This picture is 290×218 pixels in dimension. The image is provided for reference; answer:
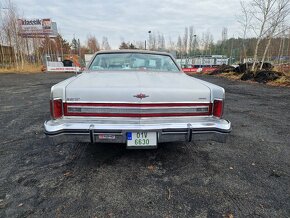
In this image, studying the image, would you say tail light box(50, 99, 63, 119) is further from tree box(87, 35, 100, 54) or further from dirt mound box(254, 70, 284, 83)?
tree box(87, 35, 100, 54)

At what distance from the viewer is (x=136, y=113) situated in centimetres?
267

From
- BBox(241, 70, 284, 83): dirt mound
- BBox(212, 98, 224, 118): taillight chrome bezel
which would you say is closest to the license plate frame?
BBox(212, 98, 224, 118): taillight chrome bezel

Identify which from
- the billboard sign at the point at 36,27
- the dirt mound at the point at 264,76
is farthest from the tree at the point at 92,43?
the dirt mound at the point at 264,76

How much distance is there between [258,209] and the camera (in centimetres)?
220

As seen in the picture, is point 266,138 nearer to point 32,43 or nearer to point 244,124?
point 244,124

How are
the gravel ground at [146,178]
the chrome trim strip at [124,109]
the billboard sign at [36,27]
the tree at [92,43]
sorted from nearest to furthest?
the gravel ground at [146,178], the chrome trim strip at [124,109], the billboard sign at [36,27], the tree at [92,43]

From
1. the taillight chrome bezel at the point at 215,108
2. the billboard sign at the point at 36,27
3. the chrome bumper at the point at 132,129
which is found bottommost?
the chrome bumper at the point at 132,129

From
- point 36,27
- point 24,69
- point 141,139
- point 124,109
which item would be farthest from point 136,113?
point 36,27

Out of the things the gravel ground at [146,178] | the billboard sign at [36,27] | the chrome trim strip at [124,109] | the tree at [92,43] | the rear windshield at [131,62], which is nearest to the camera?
the gravel ground at [146,178]

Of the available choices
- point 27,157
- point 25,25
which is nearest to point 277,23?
point 27,157

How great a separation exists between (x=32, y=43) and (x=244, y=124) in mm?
36857

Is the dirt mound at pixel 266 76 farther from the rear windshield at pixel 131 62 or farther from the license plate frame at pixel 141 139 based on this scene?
the license plate frame at pixel 141 139

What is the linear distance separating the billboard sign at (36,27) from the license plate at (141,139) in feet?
105

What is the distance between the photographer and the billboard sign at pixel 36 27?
92.2ft
